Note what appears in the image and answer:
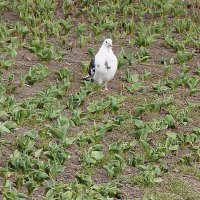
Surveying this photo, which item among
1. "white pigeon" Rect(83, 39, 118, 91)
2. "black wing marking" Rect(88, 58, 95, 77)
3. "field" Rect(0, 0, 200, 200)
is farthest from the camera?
"black wing marking" Rect(88, 58, 95, 77)

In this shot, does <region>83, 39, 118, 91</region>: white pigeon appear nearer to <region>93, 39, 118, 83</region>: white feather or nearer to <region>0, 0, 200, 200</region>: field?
<region>93, 39, 118, 83</region>: white feather

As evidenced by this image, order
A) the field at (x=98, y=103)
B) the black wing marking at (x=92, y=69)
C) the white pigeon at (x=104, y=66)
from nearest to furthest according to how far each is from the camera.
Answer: the field at (x=98, y=103)
the white pigeon at (x=104, y=66)
the black wing marking at (x=92, y=69)

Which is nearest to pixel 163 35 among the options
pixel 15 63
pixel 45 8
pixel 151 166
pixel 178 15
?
pixel 178 15

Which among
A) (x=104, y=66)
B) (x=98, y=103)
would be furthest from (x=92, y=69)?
(x=98, y=103)

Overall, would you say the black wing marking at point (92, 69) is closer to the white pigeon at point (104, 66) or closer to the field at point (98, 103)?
the white pigeon at point (104, 66)

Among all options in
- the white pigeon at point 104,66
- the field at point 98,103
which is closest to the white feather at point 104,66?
the white pigeon at point 104,66

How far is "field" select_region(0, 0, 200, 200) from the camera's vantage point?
23.7 feet

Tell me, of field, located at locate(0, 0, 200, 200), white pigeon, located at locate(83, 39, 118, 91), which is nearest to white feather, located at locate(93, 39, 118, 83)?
white pigeon, located at locate(83, 39, 118, 91)

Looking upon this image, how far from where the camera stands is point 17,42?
11102mm

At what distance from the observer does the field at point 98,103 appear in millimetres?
7230

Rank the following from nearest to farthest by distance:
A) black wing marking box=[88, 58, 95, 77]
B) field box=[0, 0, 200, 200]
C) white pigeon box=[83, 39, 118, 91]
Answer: field box=[0, 0, 200, 200] → white pigeon box=[83, 39, 118, 91] → black wing marking box=[88, 58, 95, 77]

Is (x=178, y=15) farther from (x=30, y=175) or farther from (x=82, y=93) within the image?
Result: (x=30, y=175)

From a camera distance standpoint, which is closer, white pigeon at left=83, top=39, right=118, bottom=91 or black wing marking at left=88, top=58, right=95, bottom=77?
white pigeon at left=83, top=39, right=118, bottom=91

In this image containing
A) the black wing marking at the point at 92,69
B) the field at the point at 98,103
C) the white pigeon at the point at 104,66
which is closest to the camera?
the field at the point at 98,103
